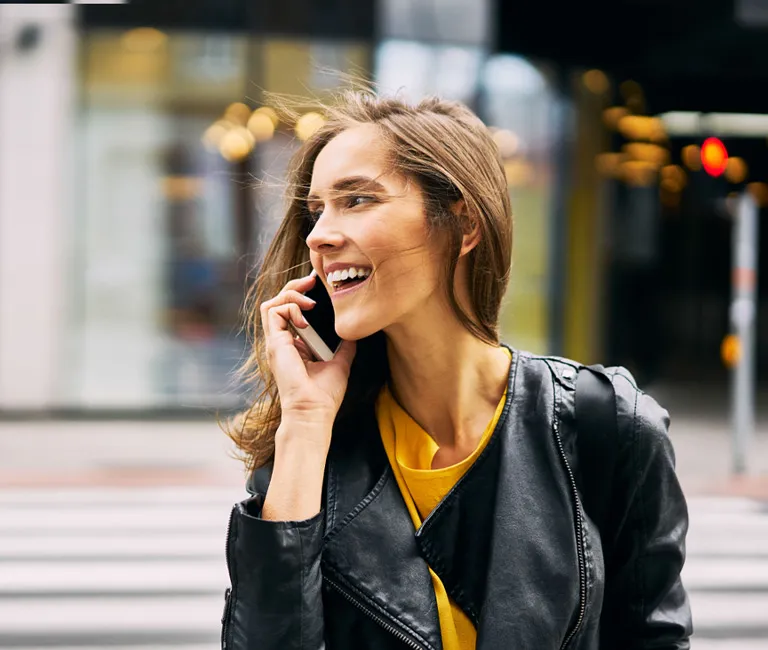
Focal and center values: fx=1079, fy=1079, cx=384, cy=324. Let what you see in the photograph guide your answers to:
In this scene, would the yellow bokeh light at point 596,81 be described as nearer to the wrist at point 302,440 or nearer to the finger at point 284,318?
the finger at point 284,318

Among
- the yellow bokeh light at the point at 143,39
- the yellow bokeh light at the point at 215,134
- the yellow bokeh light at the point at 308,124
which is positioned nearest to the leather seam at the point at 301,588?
the yellow bokeh light at the point at 308,124

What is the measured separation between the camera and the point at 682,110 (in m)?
15.4

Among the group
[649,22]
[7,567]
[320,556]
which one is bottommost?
[7,567]

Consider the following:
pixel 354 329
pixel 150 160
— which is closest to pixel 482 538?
pixel 354 329

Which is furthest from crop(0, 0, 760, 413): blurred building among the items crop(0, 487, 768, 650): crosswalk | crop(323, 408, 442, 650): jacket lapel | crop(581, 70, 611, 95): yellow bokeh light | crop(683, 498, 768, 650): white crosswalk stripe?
crop(323, 408, 442, 650): jacket lapel

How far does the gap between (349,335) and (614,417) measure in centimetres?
47

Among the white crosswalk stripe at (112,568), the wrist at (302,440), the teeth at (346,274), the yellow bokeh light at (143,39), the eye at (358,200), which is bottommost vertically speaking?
the white crosswalk stripe at (112,568)

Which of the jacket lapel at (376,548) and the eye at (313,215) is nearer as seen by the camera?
the jacket lapel at (376,548)

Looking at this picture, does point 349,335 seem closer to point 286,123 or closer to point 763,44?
point 286,123

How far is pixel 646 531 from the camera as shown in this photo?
1.78m

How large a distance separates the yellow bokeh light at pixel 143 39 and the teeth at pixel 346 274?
1298 centimetres

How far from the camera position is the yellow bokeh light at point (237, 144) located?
1406cm

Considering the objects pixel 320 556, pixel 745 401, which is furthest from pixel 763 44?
Answer: pixel 320 556

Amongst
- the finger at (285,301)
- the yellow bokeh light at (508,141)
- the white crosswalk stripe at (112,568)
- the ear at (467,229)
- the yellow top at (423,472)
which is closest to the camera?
the yellow top at (423,472)
